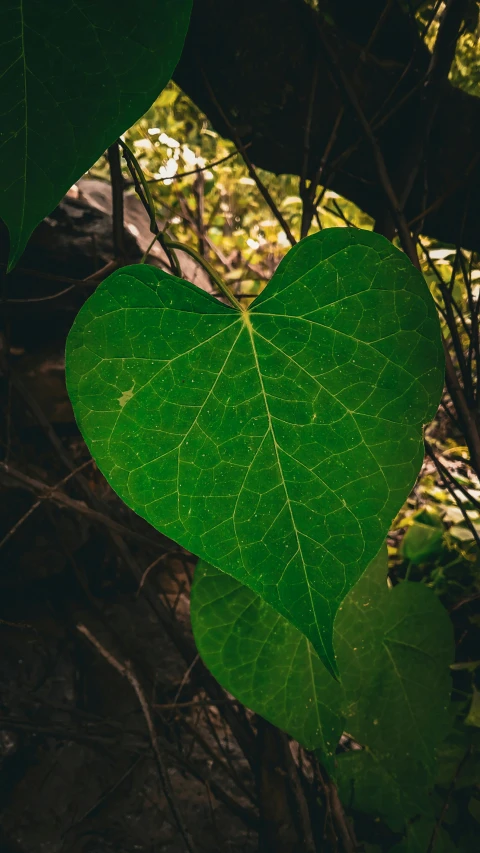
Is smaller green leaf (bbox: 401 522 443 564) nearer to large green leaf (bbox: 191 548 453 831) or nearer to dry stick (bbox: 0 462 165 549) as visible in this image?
large green leaf (bbox: 191 548 453 831)

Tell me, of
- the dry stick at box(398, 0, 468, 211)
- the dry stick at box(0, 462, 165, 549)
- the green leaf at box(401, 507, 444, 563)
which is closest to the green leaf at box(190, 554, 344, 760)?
the dry stick at box(0, 462, 165, 549)

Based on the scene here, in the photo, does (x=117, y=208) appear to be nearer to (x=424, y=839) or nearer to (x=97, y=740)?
(x=97, y=740)

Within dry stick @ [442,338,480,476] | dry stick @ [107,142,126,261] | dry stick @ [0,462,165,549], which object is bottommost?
dry stick @ [0,462,165,549]

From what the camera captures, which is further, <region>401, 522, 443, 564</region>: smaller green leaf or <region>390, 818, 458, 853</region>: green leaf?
<region>401, 522, 443, 564</region>: smaller green leaf

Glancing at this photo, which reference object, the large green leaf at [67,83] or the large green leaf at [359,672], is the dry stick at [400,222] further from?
the large green leaf at [67,83]

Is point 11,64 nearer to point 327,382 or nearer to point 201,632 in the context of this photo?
point 327,382

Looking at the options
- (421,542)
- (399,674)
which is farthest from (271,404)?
(421,542)
